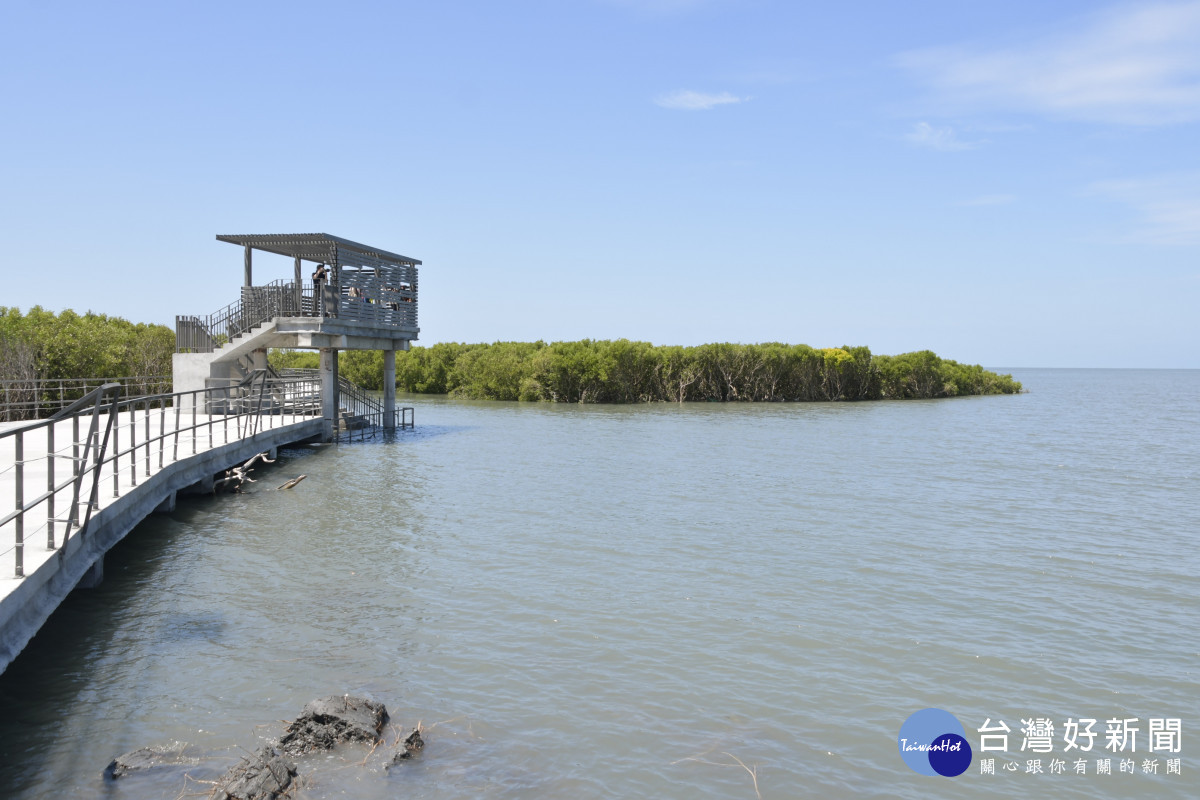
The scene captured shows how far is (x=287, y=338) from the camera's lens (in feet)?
100

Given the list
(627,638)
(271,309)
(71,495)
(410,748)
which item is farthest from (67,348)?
(410,748)

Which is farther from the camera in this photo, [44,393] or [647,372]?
[647,372]

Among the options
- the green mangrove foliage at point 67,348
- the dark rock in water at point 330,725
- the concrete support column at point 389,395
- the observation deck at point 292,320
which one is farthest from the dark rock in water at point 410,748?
the concrete support column at point 389,395

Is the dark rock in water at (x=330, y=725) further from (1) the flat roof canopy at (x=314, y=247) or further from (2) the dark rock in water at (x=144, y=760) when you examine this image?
(1) the flat roof canopy at (x=314, y=247)

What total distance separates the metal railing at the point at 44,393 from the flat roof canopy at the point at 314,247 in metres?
6.30

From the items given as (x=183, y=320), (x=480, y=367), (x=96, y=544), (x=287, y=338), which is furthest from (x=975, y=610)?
(x=480, y=367)

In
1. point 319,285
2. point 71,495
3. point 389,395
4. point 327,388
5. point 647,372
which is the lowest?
point 71,495

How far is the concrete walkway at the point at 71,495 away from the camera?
7902mm

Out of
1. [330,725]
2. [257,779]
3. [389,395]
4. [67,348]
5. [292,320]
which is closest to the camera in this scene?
[257,779]

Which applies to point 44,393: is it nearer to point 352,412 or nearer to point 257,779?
point 352,412

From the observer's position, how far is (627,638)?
10.6 m

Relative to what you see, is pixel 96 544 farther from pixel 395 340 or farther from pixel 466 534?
pixel 395 340

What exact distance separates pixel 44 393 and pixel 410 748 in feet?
99.2

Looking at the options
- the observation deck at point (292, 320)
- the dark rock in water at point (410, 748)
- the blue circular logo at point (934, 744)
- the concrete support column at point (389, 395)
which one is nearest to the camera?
the dark rock in water at point (410, 748)
